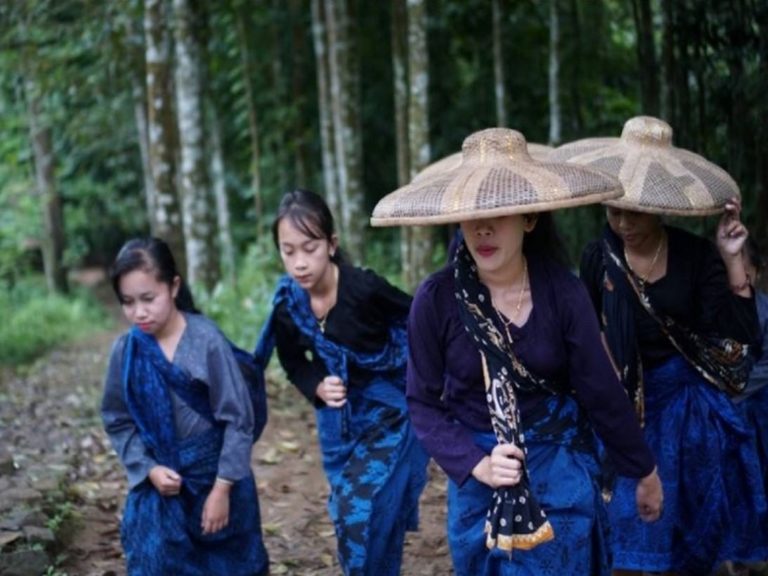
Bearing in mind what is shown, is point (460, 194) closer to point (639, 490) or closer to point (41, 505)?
point (639, 490)

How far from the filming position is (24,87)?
1452cm

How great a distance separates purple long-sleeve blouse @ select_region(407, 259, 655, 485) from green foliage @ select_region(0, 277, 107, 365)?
12.6 meters

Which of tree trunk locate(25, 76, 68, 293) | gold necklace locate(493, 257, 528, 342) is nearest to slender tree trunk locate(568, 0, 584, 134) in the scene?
gold necklace locate(493, 257, 528, 342)

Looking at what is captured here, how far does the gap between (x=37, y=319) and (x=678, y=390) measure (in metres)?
16.4

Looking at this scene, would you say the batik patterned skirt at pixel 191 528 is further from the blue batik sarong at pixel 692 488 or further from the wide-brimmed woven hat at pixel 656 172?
the wide-brimmed woven hat at pixel 656 172

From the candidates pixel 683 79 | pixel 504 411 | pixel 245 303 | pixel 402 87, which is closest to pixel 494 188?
pixel 504 411

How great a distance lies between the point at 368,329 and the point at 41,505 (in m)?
2.36

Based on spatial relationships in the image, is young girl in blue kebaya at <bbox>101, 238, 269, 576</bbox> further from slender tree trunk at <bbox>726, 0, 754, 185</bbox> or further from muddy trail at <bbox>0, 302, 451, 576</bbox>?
slender tree trunk at <bbox>726, 0, 754, 185</bbox>

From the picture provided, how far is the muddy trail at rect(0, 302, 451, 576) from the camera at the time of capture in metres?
5.20

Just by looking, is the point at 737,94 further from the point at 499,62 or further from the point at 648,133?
the point at 499,62

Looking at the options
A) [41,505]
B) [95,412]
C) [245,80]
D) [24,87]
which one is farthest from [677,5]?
[24,87]

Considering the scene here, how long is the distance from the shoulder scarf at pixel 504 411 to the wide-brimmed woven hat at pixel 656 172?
0.82 metres

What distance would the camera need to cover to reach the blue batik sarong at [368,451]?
393 centimetres

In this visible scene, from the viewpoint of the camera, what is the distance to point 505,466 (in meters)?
2.82
